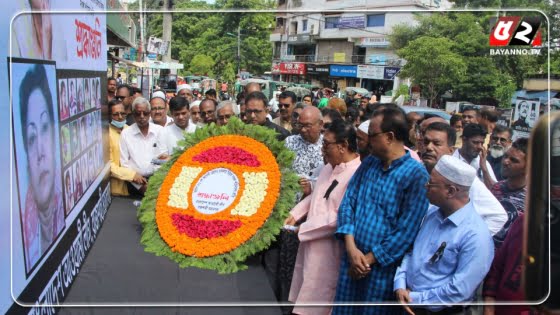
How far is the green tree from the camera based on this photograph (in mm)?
1724

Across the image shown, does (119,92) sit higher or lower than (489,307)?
higher

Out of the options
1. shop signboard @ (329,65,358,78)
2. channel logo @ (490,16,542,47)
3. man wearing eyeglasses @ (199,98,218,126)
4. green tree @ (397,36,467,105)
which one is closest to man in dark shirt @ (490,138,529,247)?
green tree @ (397,36,467,105)

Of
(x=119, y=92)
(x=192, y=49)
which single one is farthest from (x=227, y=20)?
(x=119, y=92)

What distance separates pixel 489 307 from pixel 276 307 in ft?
2.95

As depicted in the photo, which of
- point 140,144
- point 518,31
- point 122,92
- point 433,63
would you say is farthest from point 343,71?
point 122,92

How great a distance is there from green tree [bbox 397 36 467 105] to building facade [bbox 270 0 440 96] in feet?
0.25

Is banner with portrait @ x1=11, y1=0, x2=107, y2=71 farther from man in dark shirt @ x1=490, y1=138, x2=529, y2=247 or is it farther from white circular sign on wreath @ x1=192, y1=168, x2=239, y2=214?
man in dark shirt @ x1=490, y1=138, x2=529, y2=247

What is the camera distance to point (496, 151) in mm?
2443

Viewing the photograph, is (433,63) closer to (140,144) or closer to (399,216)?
(399,216)

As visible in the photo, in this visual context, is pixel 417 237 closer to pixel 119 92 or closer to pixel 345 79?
pixel 345 79

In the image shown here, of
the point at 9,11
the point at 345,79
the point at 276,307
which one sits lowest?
the point at 276,307

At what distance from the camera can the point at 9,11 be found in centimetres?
116

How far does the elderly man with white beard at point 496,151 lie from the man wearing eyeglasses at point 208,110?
7.42ft

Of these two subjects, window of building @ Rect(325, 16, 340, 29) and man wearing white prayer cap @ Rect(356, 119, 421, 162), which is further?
man wearing white prayer cap @ Rect(356, 119, 421, 162)
